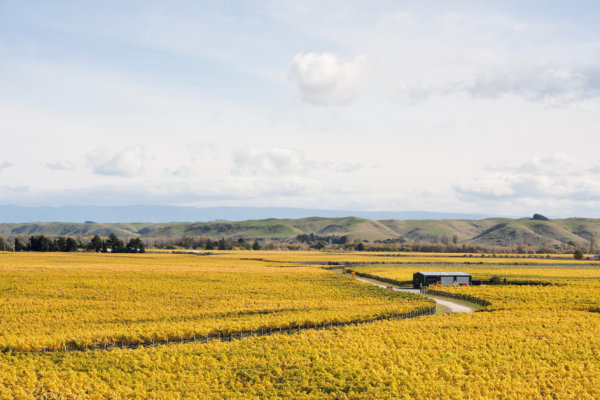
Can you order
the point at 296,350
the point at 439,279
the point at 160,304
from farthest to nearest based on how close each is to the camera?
the point at 439,279 → the point at 160,304 → the point at 296,350

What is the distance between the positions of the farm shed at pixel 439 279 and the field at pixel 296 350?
18290mm

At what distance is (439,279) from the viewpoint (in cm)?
9269

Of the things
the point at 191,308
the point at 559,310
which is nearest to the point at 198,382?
the point at 191,308

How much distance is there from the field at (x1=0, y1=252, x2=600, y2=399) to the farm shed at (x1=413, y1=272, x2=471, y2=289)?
18.3 m

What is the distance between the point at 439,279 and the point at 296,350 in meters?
59.1

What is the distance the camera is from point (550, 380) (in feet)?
109

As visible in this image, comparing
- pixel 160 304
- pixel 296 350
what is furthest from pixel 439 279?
pixel 296 350

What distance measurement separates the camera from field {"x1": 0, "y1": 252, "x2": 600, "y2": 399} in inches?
1225

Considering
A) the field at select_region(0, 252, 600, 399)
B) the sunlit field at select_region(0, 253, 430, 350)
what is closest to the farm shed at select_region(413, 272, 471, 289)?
the sunlit field at select_region(0, 253, 430, 350)

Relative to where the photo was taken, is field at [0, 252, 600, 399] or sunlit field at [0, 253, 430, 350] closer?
field at [0, 252, 600, 399]

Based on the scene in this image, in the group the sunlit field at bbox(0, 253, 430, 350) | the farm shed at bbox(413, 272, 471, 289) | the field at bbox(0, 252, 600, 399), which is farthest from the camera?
the farm shed at bbox(413, 272, 471, 289)

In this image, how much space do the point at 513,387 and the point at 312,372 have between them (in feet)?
41.0

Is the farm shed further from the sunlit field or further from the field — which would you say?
the field

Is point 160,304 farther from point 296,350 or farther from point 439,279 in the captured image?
point 439,279
